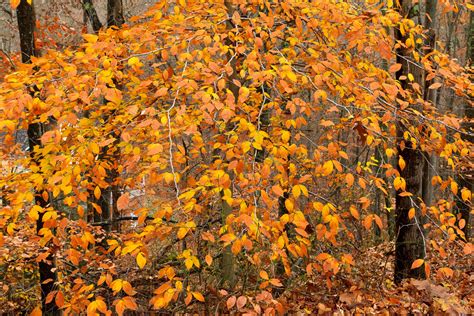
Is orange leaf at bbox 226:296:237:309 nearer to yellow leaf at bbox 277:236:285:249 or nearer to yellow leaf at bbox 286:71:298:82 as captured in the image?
yellow leaf at bbox 277:236:285:249

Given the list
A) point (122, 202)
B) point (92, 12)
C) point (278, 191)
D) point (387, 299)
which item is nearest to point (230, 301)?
point (278, 191)

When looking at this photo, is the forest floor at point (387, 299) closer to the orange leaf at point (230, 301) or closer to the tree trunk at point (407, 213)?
the tree trunk at point (407, 213)

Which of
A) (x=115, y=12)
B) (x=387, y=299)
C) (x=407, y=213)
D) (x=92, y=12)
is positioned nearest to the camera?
(x=387, y=299)

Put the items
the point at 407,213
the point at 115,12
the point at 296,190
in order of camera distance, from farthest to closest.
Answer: the point at 115,12 → the point at 407,213 → the point at 296,190

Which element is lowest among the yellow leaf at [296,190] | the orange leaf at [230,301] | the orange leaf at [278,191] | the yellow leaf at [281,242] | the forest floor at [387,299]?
the forest floor at [387,299]

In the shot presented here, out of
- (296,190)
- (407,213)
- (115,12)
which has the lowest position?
(407,213)

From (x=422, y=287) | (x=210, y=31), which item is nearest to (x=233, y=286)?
(x=422, y=287)

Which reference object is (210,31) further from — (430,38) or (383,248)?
(383,248)

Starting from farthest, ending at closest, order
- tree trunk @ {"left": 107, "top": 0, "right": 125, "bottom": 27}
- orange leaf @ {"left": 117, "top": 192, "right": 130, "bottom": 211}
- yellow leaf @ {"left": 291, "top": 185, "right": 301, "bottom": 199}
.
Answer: tree trunk @ {"left": 107, "top": 0, "right": 125, "bottom": 27} → yellow leaf @ {"left": 291, "top": 185, "right": 301, "bottom": 199} → orange leaf @ {"left": 117, "top": 192, "right": 130, "bottom": 211}

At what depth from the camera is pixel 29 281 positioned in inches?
408

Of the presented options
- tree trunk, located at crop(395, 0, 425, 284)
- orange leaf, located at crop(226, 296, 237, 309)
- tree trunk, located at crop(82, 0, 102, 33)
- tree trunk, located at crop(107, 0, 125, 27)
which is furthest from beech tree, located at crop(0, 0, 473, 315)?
tree trunk, located at crop(82, 0, 102, 33)

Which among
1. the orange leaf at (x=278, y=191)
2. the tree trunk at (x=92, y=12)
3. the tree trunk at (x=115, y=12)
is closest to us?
the orange leaf at (x=278, y=191)

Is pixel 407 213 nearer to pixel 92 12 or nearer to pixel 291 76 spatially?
pixel 291 76

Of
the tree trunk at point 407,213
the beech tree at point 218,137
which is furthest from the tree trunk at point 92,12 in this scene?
the tree trunk at point 407,213
